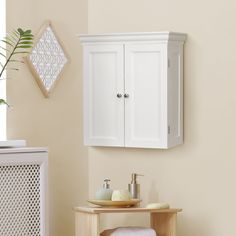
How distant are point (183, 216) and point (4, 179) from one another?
4.15ft

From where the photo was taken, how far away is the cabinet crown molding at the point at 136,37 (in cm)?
452

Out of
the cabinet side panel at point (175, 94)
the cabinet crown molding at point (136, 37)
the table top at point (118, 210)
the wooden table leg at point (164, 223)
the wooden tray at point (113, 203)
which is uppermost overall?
the cabinet crown molding at point (136, 37)

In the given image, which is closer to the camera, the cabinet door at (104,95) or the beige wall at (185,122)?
the beige wall at (185,122)

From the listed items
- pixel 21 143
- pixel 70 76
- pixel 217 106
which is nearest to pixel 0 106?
pixel 21 143

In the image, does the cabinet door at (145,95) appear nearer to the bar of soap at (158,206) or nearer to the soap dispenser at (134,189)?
the soap dispenser at (134,189)

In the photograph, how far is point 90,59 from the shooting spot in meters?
4.80

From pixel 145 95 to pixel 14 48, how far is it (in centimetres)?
86

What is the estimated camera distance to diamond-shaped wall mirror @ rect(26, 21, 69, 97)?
4637mm

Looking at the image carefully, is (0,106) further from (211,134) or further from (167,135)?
(211,134)

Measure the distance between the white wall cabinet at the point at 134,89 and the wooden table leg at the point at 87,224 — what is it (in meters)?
0.56

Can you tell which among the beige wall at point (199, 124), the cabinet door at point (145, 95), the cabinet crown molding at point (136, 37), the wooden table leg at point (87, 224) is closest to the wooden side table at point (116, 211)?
the wooden table leg at point (87, 224)

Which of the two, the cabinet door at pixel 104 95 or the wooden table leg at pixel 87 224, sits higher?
the cabinet door at pixel 104 95

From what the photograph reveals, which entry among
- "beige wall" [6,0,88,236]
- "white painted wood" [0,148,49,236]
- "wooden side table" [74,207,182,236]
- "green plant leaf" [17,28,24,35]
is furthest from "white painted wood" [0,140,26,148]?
"green plant leaf" [17,28,24,35]

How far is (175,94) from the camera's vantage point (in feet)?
15.4
